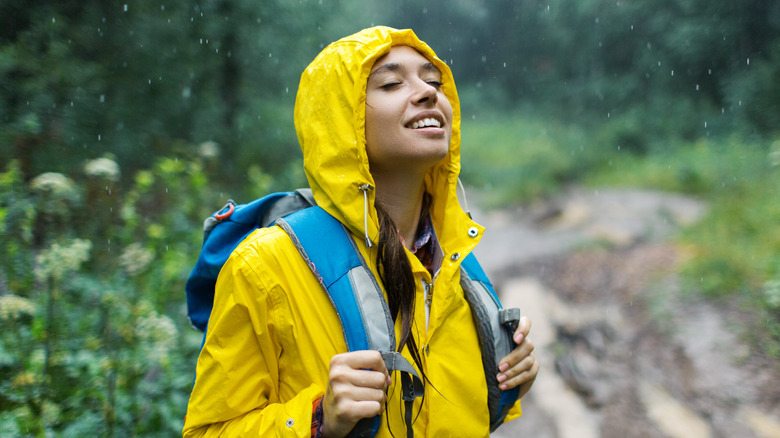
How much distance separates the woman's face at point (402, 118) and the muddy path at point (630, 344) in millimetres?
4063

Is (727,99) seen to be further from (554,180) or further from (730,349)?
(730,349)

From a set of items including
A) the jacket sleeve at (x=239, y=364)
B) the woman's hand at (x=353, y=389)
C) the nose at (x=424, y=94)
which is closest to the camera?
the woman's hand at (x=353, y=389)

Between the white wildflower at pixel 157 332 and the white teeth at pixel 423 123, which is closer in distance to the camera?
the white teeth at pixel 423 123

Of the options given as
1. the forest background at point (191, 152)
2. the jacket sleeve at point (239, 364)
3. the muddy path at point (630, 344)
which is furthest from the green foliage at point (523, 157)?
the jacket sleeve at point (239, 364)

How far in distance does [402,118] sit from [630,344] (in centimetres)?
524

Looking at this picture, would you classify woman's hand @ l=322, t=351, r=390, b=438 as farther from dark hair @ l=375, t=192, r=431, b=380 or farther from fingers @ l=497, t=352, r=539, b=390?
fingers @ l=497, t=352, r=539, b=390

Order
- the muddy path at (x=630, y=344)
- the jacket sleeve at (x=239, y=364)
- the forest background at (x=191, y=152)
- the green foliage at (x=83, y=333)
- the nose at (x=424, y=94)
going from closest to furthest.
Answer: the jacket sleeve at (x=239, y=364) < the nose at (x=424, y=94) < the green foliage at (x=83, y=333) < the forest background at (x=191, y=152) < the muddy path at (x=630, y=344)

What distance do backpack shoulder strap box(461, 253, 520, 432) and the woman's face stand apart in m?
0.45

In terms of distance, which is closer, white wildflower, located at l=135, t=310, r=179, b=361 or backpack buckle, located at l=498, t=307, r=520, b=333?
backpack buckle, located at l=498, t=307, r=520, b=333

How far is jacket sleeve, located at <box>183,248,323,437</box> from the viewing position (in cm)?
130

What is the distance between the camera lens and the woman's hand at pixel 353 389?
3.87ft

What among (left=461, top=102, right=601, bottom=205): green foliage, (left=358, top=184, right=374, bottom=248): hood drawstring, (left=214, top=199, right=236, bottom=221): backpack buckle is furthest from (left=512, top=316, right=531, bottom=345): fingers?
(left=461, top=102, right=601, bottom=205): green foliage

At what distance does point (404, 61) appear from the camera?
1.61 m

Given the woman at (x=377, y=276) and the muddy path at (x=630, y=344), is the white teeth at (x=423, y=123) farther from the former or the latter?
the muddy path at (x=630, y=344)
